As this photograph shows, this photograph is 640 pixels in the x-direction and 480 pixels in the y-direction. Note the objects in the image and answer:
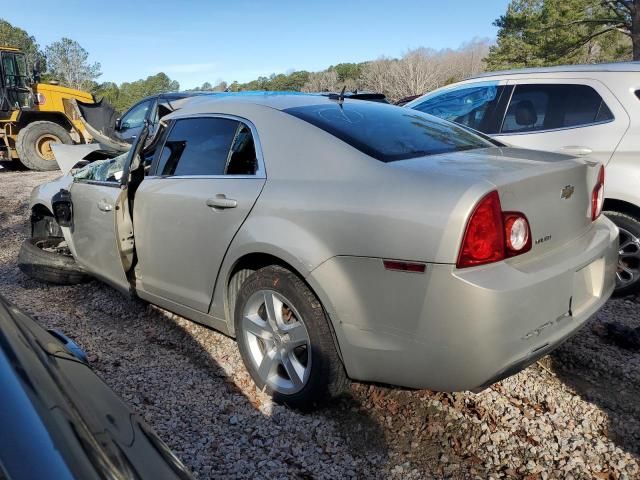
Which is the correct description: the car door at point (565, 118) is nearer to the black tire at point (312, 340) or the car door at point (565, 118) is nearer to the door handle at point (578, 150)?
the door handle at point (578, 150)

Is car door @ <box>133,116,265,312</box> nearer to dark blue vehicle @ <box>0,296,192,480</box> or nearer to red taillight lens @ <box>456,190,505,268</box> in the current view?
red taillight lens @ <box>456,190,505,268</box>

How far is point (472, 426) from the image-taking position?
263cm

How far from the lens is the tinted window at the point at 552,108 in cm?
418

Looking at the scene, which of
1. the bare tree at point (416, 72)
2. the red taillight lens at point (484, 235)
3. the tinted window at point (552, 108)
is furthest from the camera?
the bare tree at point (416, 72)

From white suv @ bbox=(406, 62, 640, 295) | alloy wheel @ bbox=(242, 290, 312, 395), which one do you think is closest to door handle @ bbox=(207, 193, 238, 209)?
alloy wheel @ bbox=(242, 290, 312, 395)

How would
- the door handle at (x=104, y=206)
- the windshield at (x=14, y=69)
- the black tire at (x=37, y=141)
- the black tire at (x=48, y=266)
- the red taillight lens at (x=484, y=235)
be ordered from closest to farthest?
the red taillight lens at (x=484, y=235)
the door handle at (x=104, y=206)
the black tire at (x=48, y=266)
the windshield at (x=14, y=69)
the black tire at (x=37, y=141)

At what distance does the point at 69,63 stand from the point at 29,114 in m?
49.5

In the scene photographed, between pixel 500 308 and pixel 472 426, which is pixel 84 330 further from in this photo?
pixel 500 308

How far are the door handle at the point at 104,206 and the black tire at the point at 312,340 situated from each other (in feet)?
4.91

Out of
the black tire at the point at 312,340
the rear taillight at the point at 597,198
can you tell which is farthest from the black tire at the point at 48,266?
the rear taillight at the point at 597,198

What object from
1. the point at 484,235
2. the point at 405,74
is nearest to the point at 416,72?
the point at 405,74

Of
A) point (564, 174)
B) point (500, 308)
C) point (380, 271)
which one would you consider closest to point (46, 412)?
point (380, 271)

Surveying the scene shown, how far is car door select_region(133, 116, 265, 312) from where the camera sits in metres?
2.91

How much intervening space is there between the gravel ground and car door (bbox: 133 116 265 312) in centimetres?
47
